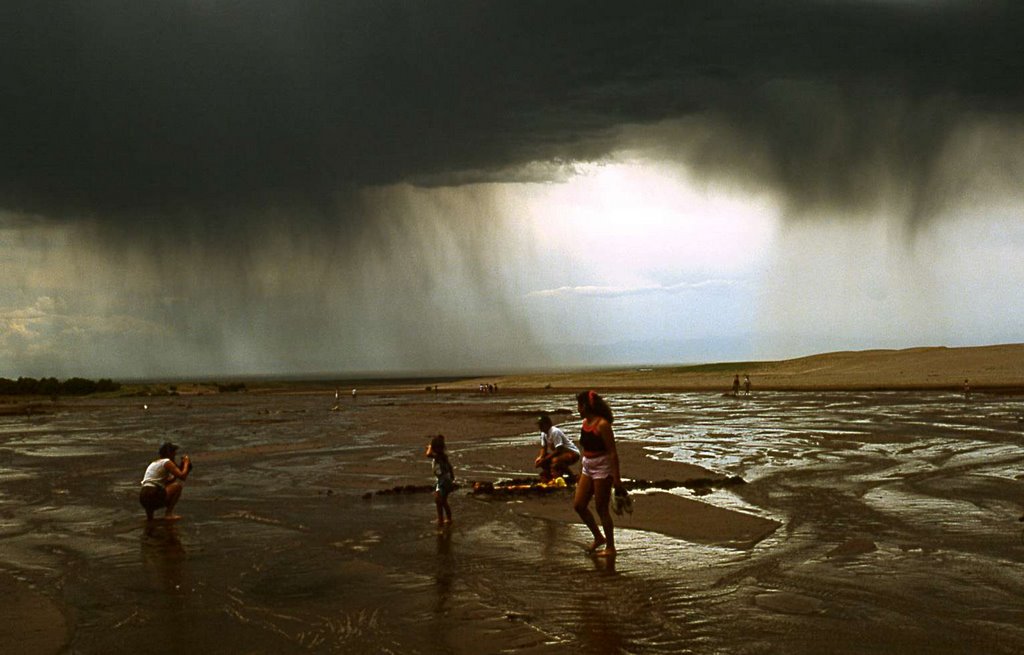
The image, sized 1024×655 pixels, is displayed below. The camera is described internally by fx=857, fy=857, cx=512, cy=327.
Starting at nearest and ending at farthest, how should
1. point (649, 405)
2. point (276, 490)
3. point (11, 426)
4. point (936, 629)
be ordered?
point (936, 629) → point (276, 490) → point (11, 426) → point (649, 405)

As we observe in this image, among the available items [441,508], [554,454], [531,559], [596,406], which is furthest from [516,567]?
[554,454]

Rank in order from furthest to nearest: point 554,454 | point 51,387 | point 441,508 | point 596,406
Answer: point 51,387 < point 554,454 < point 441,508 < point 596,406

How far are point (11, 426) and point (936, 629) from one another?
54148 millimetres

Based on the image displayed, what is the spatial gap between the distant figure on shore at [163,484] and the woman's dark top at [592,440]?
7.74 meters

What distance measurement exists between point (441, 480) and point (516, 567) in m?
3.22

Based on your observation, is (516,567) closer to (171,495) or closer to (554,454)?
(554,454)

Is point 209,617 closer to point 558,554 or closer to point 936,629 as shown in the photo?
point 558,554

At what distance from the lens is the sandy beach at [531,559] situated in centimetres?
826

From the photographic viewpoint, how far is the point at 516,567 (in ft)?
36.1

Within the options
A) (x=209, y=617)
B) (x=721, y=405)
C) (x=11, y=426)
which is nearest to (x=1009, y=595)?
(x=209, y=617)

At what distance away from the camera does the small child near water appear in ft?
45.7

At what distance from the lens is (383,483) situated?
20172 mm

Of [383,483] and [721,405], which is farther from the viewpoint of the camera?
[721,405]

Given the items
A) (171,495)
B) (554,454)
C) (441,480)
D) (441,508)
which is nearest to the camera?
(441,480)
